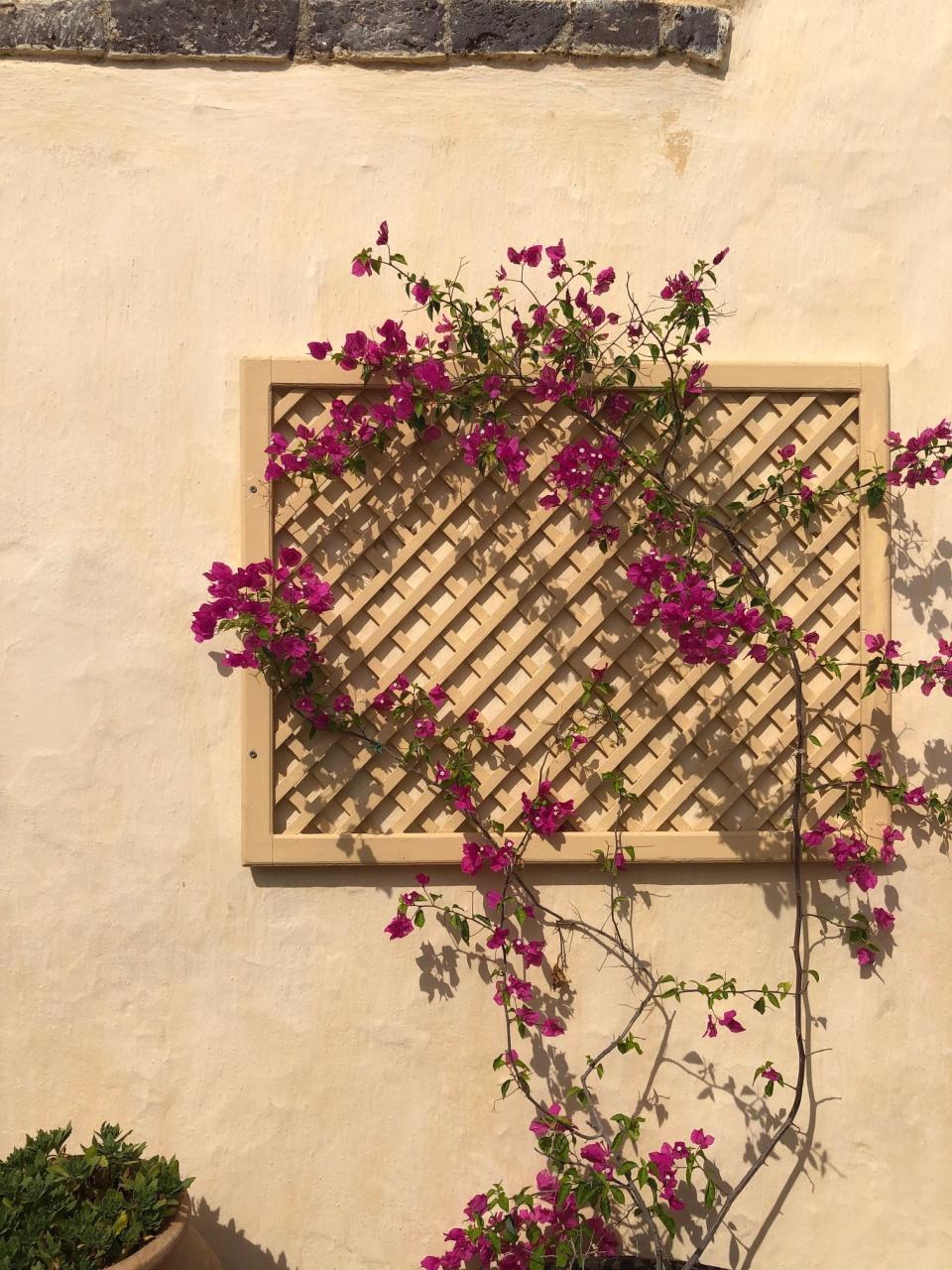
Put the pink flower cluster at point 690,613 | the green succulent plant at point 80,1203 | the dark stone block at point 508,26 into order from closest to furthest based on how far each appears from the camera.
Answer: the green succulent plant at point 80,1203, the pink flower cluster at point 690,613, the dark stone block at point 508,26

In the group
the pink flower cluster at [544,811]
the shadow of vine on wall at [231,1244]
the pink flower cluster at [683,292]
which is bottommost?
the shadow of vine on wall at [231,1244]

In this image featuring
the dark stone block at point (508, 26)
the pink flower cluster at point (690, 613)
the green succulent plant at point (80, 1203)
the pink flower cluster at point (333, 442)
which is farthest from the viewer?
the dark stone block at point (508, 26)

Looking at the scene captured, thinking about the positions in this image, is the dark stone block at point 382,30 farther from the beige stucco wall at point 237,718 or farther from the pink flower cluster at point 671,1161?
the pink flower cluster at point 671,1161

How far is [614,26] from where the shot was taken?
2365mm

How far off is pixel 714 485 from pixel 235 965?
4.90ft

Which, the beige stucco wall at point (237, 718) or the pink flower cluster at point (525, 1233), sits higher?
the beige stucco wall at point (237, 718)

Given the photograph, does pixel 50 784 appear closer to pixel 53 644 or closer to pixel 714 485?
pixel 53 644

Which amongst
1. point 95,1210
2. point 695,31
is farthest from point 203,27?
point 95,1210

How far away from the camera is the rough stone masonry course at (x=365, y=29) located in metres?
2.32

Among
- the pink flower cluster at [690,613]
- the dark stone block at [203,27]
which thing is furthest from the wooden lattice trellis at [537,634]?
the dark stone block at [203,27]

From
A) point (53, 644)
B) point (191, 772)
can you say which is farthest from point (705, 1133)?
point (53, 644)

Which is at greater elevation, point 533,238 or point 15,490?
point 533,238

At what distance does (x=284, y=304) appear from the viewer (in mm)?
2350

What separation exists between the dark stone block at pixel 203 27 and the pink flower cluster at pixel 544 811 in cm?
171
